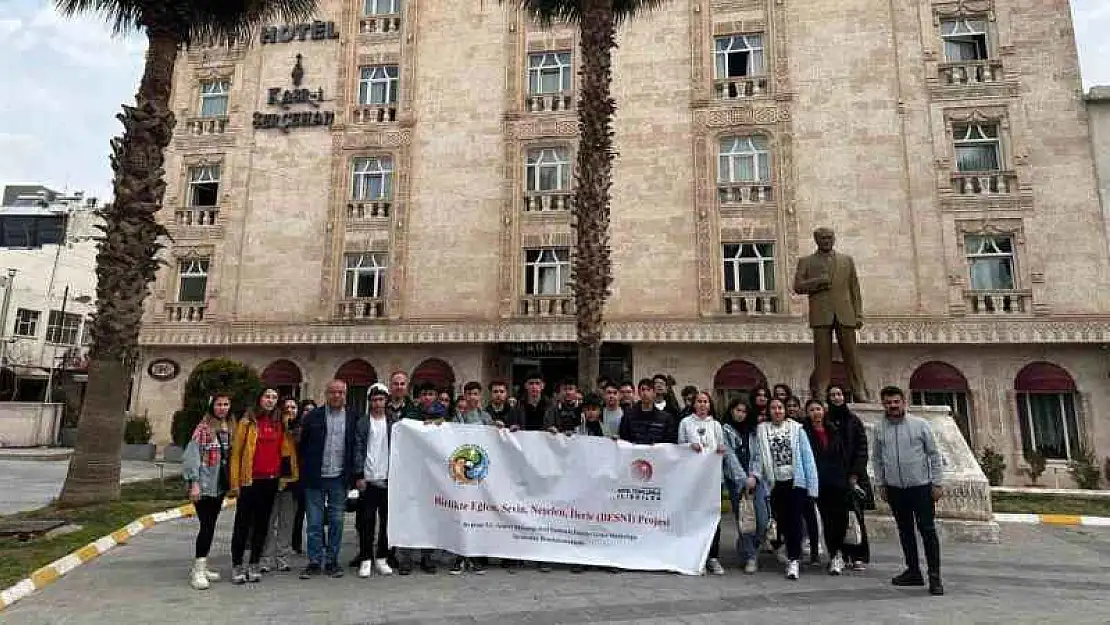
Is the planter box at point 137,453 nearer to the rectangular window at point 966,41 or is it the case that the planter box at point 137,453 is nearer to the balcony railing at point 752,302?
the balcony railing at point 752,302

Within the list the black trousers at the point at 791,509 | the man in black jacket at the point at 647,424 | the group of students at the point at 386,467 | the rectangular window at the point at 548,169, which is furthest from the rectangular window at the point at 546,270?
the black trousers at the point at 791,509

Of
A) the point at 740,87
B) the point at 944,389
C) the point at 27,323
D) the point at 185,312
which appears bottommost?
the point at 944,389

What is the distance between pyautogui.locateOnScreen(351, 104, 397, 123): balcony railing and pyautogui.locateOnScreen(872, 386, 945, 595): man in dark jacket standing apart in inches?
834

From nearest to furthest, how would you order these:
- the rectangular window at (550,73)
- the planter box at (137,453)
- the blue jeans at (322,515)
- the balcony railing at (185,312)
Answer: the blue jeans at (322,515) < the planter box at (137,453) < the rectangular window at (550,73) < the balcony railing at (185,312)

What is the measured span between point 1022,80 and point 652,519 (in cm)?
2074

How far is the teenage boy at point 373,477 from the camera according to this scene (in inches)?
285

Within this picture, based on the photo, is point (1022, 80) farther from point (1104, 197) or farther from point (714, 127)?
point (714, 127)

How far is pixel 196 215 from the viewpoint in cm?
2458

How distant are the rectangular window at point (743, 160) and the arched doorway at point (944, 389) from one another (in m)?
7.86

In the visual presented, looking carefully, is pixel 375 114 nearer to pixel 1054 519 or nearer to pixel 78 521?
pixel 78 521

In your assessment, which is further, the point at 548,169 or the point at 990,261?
the point at 548,169

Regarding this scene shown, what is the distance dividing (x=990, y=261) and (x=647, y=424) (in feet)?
56.6

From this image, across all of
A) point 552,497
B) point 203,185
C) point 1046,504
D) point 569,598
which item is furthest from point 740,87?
point 203,185

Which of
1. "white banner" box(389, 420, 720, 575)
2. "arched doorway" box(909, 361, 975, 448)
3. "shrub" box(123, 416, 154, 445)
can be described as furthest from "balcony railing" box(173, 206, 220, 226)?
"arched doorway" box(909, 361, 975, 448)
